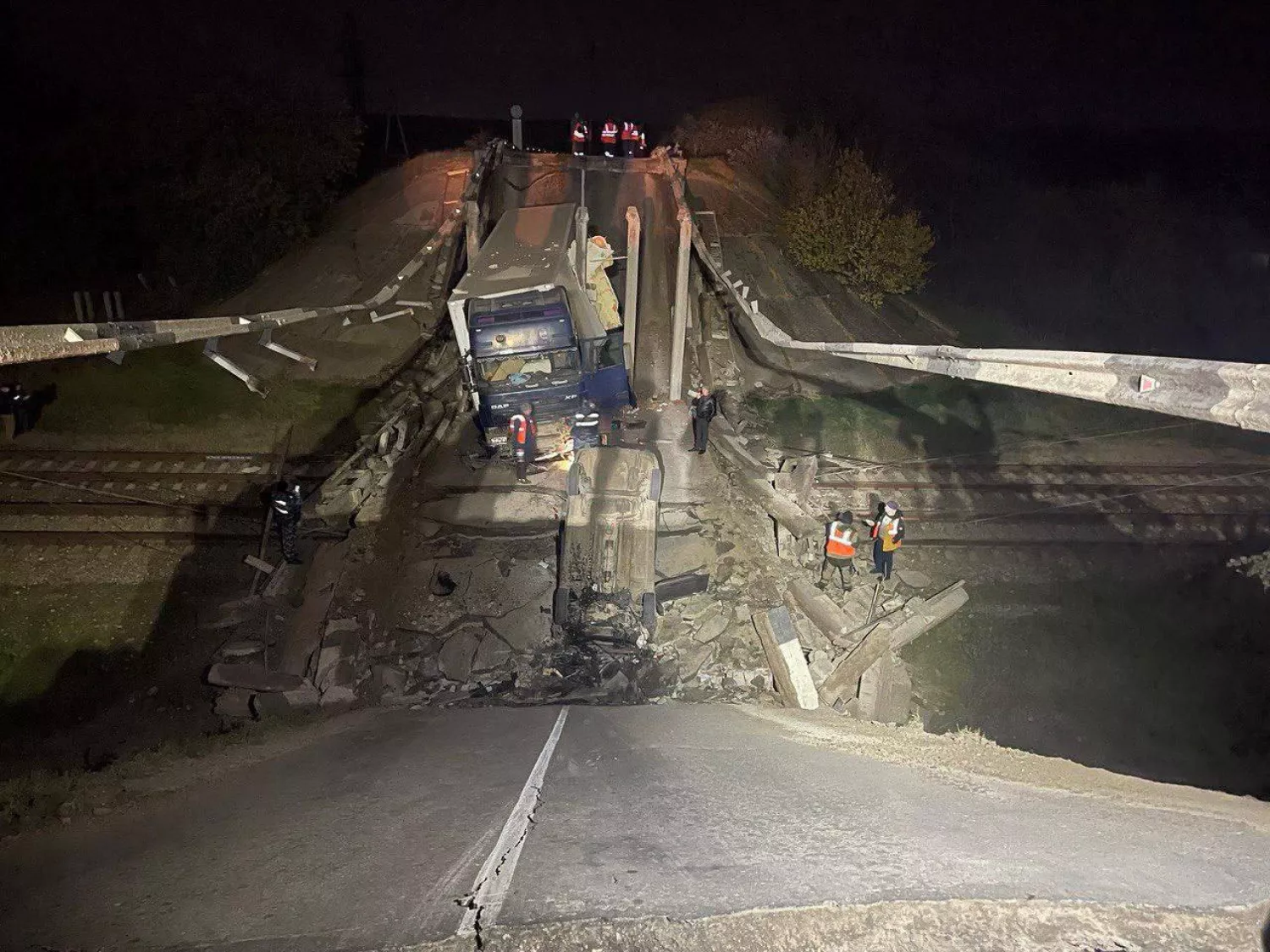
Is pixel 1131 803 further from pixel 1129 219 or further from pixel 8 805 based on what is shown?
pixel 1129 219

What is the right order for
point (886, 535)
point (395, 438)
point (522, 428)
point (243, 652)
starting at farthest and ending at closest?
point (395, 438) < point (522, 428) < point (886, 535) < point (243, 652)

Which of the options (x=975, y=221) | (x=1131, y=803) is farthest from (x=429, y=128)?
(x=1131, y=803)

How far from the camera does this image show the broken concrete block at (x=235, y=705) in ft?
27.6

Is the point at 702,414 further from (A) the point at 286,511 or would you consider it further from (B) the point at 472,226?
(B) the point at 472,226

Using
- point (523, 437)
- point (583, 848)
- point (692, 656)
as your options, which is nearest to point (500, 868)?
point (583, 848)

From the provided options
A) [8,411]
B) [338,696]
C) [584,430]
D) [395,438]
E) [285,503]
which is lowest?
[338,696]

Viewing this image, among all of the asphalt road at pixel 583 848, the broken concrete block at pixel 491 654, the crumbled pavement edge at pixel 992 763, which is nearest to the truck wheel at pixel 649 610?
the broken concrete block at pixel 491 654

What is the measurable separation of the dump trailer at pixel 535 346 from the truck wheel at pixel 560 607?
400cm

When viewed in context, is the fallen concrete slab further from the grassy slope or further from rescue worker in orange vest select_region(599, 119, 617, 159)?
rescue worker in orange vest select_region(599, 119, 617, 159)

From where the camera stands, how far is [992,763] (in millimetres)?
5688

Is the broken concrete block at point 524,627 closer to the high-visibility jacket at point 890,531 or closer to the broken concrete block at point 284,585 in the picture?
the broken concrete block at point 284,585

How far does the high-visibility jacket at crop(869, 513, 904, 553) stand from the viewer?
9.77 metres

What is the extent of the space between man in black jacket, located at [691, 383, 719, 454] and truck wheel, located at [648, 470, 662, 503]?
2076mm

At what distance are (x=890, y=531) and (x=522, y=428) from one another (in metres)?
5.66
